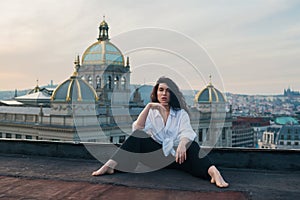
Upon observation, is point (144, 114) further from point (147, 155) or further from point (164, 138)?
point (147, 155)

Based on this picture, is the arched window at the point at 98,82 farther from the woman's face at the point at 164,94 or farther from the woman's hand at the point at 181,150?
the woman's hand at the point at 181,150

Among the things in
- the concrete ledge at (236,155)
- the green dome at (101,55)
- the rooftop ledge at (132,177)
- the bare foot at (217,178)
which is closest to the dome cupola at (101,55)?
the green dome at (101,55)

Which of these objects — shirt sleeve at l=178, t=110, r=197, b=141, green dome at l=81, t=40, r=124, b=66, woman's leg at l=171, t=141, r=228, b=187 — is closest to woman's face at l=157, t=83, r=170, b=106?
shirt sleeve at l=178, t=110, r=197, b=141

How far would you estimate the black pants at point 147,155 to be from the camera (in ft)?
15.9

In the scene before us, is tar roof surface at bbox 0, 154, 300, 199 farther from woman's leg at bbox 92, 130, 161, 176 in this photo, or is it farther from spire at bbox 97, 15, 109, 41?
spire at bbox 97, 15, 109, 41

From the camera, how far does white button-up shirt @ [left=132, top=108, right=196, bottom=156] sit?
500 cm

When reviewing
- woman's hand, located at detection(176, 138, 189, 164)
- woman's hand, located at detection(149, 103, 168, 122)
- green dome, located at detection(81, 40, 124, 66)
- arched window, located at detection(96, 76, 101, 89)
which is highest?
green dome, located at detection(81, 40, 124, 66)

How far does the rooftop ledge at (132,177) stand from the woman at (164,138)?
0.53 feet

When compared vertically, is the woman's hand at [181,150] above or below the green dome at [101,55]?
below

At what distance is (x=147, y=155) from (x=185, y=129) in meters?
0.62

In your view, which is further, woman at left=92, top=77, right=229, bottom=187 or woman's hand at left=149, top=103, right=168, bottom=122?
woman's hand at left=149, top=103, right=168, bottom=122

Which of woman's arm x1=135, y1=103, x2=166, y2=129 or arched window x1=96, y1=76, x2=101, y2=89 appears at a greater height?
arched window x1=96, y1=76, x2=101, y2=89

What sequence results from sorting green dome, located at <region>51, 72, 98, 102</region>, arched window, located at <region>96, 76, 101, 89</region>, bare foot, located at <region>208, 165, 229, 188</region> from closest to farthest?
bare foot, located at <region>208, 165, 229, 188</region>, green dome, located at <region>51, 72, 98, 102</region>, arched window, located at <region>96, 76, 101, 89</region>

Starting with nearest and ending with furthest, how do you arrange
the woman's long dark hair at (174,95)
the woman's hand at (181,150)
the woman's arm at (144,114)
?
the woman's hand at (181,150), the woman's arm at (144,114), the woman's long dark hair at (174,95)
